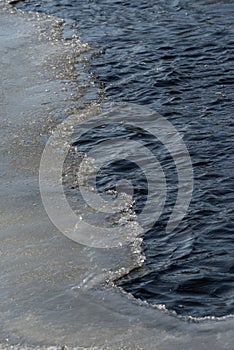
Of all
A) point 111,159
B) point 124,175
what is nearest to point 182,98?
point 111,159

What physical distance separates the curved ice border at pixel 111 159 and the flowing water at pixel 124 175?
0.04 m

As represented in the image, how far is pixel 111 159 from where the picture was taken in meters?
6.56

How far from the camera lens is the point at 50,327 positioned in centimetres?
430

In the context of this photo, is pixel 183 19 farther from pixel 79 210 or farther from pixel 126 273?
pixel 126 273

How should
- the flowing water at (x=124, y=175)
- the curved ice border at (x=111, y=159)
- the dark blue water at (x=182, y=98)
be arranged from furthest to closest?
the curved ice border at (x=111, y=159)
the dark blue water at (x=182, y=98)
the flowing water at (x=124, y=175)

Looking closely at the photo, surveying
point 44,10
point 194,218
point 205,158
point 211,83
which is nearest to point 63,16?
point 44,10

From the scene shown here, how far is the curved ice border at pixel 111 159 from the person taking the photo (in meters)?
5.42

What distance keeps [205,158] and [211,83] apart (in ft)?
5.44

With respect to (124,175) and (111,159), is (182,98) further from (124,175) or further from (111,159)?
(124,175)

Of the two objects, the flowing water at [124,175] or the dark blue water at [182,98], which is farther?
the dark blue water at [182,98]

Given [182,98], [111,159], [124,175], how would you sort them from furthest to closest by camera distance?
[182,98], [111,159], [124,175]

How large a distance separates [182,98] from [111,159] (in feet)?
4.37

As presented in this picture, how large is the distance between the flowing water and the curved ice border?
0.15 feet

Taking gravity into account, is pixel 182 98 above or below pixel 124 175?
above
